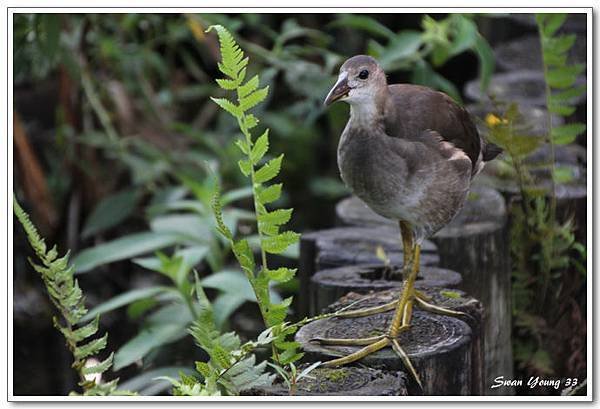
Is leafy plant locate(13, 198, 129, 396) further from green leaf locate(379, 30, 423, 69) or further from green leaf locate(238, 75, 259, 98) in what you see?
green leaf locate(379, 30, 423, 69)

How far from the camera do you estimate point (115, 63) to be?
5043 mm

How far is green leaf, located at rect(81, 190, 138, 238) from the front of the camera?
15.3 ft

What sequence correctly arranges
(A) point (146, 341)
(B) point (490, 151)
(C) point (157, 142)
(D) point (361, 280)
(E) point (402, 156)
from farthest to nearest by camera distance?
(C) point (157, 142) < (A) point (146, 341) < (B) point (490, 151) < (D) point (361, 280) < (E) point (402, 156)

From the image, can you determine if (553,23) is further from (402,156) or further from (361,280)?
(361,280)

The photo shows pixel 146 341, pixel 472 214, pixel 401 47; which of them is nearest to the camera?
pixel 472 214

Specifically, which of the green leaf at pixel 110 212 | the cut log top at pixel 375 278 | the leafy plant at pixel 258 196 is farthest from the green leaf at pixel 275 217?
the green leaf at pixel 110 212

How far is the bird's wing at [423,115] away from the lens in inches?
113

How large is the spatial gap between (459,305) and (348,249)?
0.53 metres

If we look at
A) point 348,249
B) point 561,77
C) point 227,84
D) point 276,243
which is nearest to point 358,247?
point 348,249

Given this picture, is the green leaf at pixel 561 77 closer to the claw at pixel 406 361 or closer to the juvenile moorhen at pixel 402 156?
the juvenile moorhen at pixel 402 156

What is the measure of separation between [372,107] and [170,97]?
2741mm

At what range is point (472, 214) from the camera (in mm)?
3523

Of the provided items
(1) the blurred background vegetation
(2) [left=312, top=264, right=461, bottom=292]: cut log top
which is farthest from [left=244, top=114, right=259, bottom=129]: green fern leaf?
(1) the blurred background vegetation
